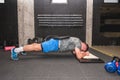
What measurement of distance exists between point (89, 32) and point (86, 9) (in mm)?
774

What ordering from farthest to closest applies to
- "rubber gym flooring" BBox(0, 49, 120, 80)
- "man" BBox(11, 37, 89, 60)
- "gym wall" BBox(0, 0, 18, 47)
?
"gym wall" BBox(0, 0, 18, 47), "man" BBox(11, 37, 89, 60), "rubber gym flooring" BBox(0, 49, 120, 80)

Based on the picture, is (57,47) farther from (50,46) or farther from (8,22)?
(8,22)

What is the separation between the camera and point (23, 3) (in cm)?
589

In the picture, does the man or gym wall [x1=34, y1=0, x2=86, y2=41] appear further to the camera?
gym wall [x1=34, y1=0, x2=86, y2=41]

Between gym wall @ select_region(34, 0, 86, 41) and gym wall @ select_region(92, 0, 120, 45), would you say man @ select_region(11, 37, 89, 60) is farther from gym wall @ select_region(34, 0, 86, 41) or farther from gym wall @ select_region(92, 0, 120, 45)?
gym wall @ select_region(92, 0, 120, 45)

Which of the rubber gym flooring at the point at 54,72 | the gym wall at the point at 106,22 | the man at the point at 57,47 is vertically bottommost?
the rubber gym flooring at the point at 54,72

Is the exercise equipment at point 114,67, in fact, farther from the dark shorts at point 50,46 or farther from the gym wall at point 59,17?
the gym wall at point 59,17

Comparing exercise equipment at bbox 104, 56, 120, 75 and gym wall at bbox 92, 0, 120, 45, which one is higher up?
gym wall at bbox 92, 0, 120, 45

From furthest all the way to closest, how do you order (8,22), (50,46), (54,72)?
(8,22), (50,46), (54,72)

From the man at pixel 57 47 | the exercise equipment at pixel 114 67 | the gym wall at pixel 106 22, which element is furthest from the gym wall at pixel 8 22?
the exercise equipment at pixel 114 67

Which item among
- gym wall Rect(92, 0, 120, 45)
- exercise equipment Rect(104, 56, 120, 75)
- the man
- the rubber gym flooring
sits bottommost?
the rubber gym flooring

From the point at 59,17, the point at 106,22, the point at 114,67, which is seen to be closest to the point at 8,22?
the point at 59,17

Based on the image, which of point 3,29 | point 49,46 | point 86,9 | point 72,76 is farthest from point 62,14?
point 72,76

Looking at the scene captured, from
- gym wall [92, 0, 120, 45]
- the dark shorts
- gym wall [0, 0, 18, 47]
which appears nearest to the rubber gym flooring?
the dark shorts
